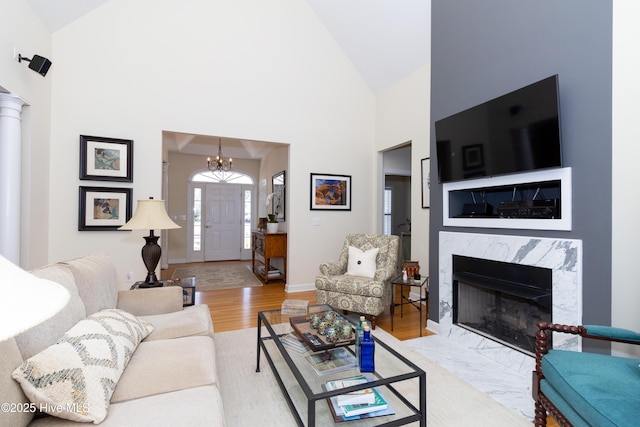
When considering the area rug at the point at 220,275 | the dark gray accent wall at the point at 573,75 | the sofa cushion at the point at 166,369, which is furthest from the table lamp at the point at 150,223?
the dark gray accent wall at the point at 573,75

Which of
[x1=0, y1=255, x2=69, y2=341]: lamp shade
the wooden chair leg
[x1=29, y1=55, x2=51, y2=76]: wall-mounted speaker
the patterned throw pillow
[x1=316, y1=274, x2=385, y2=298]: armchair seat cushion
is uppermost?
[x1=29, y1=55, x2=51, y2=76]: wall-mounted speaker

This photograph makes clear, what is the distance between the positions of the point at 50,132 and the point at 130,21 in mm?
1681

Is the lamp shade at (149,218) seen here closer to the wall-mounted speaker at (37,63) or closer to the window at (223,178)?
the wall-mounted speaker at (37,63)

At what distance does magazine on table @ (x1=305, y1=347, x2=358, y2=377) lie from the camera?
68.6 inches

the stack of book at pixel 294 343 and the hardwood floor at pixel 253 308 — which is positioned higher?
the stack of book at pixel 294 343

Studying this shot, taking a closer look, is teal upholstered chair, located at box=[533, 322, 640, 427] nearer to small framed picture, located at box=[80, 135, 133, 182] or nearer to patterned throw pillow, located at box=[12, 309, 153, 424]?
patterned throw pillow, located at box=[12, 309, 153, 424]

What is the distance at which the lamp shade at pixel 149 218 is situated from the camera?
261 centimetres

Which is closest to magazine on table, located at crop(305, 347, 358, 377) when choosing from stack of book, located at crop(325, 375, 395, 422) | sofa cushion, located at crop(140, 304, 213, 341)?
stack of book, located at crop(325, 375, 395, 422)

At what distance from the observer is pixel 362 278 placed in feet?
11.1

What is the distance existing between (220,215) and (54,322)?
6.75 m

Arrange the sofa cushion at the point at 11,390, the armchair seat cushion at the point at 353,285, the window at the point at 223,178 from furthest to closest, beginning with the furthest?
1. the window at the point at 223,178
2. the armchair seat cushion at the point at 353,285
3. the sofa cushion at the point at 11,390

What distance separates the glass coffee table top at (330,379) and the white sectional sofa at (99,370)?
15.9 inches

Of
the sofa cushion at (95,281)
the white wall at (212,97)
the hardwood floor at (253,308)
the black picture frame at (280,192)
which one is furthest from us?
the black picture frame at (280,192)

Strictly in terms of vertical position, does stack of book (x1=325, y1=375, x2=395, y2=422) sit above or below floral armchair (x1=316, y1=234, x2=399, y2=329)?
below
